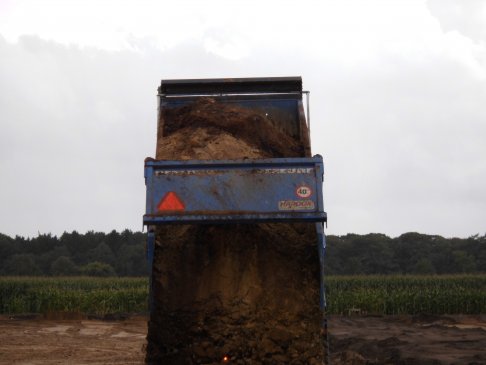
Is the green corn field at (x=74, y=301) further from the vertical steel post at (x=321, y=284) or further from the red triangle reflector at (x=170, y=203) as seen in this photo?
the red triangle reflector at (x=170, y=203)

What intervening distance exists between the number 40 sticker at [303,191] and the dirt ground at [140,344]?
8.38 feet

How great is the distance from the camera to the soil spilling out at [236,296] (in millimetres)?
5180

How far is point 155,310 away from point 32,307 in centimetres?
2170

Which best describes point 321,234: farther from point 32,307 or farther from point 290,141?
point 32,307

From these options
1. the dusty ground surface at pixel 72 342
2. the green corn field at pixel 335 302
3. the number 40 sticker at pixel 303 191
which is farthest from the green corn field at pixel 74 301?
the number 40 sticker at pixel 303 191

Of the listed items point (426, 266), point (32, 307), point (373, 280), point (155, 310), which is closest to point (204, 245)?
point (155, 310)

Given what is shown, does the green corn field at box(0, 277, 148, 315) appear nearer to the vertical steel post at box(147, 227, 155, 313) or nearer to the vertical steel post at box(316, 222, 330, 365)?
the vertical steel post at box(147, 227, 155, 313)

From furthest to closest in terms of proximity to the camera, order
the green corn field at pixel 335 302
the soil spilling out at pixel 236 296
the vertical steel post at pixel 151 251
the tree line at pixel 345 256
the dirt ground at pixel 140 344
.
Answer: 1. the tree line at pixel 345 256
2. the green corn field at pixel 335 302
3. the dirt ground at pixel 140 344
4. the vertical steel post at pixel 151 251
5. the soil spilling out at pixel 236 296

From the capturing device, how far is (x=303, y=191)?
495 centimetres

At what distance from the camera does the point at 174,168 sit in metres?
5.00

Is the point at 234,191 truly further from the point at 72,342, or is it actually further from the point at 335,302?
the point at 335,302

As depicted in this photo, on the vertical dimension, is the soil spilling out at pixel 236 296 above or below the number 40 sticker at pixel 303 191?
below

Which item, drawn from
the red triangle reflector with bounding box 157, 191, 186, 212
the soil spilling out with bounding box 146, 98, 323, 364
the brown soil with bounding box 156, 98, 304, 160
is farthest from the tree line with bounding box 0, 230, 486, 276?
the red triangle reflector with bounding box 157, 191, 186, 212

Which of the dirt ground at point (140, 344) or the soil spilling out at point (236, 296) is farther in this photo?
the dirt ground at point (140, 344)
